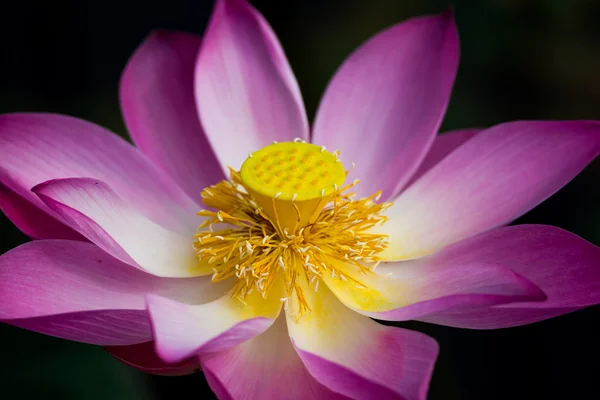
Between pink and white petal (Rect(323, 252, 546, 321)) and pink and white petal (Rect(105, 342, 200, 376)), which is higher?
pink and white petal (Rect(323, 252, 546, 321))

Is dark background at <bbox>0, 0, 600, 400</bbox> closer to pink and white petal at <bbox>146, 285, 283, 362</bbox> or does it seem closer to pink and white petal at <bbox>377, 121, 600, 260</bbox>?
pink and white petal at <bbox>377, 121, 600, 260</bbox>

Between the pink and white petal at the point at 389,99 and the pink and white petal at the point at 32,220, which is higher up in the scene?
the pink and white petal at the point at 389,99

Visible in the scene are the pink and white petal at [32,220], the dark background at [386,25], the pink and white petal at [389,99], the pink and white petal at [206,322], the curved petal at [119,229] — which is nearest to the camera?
the pink and white petal at [206,322]

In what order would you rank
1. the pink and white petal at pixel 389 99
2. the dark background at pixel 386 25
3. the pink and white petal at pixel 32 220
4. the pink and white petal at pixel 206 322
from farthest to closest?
the dark background at pixel 386 25 → the pink and white petal at pixel 389 99 → the pink and white petal at pixel 32 220 → the pink and white petal at pixel 206 322

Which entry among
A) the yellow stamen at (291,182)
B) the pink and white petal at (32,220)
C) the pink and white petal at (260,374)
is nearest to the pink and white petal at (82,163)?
the pink and white petal at (32,220)

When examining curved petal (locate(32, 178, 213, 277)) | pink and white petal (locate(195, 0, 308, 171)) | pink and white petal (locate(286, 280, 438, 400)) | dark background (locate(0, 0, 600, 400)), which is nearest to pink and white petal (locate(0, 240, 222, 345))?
curved petal (locate(32, 178, 213, 277))

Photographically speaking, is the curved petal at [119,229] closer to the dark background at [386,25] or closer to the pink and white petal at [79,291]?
the pink and white petal at [79,291]
